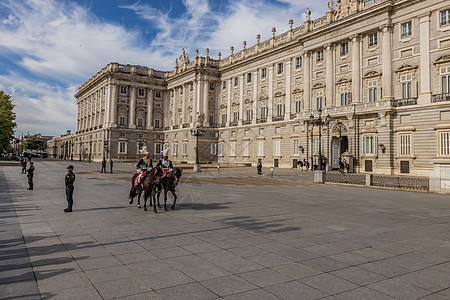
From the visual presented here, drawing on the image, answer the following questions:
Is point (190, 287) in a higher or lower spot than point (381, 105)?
lower

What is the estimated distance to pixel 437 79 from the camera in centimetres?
3206

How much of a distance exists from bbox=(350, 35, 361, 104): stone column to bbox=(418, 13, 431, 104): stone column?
6.87m

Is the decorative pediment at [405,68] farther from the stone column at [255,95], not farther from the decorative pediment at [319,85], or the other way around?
the stone column at [255,95]

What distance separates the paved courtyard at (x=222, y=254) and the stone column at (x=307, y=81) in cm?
3446

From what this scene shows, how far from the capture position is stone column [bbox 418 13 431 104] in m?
32.4

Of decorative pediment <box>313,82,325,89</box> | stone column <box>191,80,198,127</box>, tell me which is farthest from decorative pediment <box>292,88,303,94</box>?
stone column <box>191,80,198,127</box>

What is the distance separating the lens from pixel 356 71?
1527 inches

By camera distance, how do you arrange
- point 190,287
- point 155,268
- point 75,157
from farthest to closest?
point 75,157
point 155,268
point 190,287

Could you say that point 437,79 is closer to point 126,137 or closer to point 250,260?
point 250,260

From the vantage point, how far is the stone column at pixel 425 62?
106 ft

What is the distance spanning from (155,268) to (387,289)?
3.70 m

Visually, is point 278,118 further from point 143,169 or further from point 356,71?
point 143,169

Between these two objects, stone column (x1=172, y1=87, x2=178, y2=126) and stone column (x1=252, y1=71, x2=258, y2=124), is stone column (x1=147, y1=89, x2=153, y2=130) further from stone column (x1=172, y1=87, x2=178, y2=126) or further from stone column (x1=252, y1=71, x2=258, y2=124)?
stone column (x1=252, y1=71, x2=258, y2=124)

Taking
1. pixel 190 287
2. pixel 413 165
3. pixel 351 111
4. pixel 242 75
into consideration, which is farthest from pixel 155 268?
pixel 242 75
